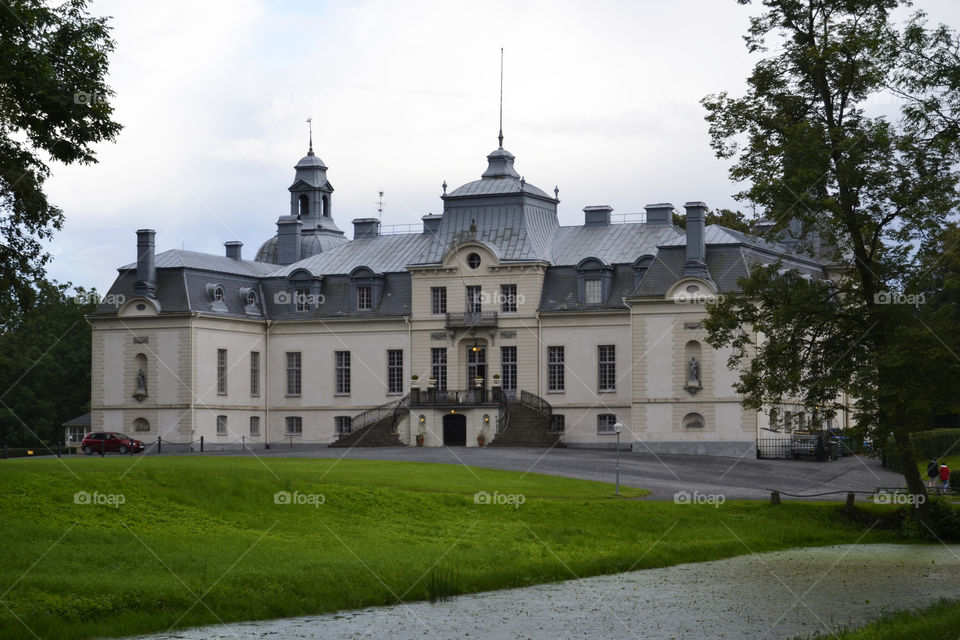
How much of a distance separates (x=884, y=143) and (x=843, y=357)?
494 centimetres

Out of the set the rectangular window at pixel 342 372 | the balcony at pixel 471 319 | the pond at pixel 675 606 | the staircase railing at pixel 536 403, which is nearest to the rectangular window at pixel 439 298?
the balcony at pixel 471 319

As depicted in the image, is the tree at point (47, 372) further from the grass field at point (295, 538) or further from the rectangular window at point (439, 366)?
the grass field at point (295, 538)

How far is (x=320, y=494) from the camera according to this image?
99.7 ft

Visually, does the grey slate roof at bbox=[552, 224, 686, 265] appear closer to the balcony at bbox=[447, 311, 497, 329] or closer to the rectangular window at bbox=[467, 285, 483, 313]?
the rectangular window at bbox=[467, 285, 483, 313]

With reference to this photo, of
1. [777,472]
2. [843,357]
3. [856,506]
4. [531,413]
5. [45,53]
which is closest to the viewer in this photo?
[45,53]

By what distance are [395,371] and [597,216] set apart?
11.4m

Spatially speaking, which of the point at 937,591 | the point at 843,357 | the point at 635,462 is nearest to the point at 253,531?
the point at 937,591

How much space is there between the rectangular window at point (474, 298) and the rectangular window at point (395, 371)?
13.0 feet

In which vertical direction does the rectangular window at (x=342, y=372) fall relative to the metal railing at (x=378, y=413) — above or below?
above

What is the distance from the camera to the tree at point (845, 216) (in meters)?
31.6

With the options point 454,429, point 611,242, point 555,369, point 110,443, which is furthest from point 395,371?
point 110,443

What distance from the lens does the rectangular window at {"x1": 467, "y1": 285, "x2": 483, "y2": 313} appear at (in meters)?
60.7

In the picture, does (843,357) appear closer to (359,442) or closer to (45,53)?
(45,53)

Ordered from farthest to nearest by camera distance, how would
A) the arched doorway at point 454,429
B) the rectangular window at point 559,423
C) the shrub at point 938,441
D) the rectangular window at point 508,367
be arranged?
the rectangular window at point 508,367 → the rectangular window at point 559,423 → the arched doorway at point 454,429 → the shrub at point 938,441
